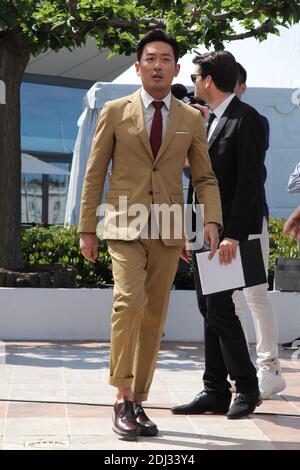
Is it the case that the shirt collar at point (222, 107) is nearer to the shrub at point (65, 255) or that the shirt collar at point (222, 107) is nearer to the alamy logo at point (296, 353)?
the alamy logo at point (296, 353)

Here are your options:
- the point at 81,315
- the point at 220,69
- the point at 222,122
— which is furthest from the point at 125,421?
the point at 81,315

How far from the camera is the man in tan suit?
4578mm

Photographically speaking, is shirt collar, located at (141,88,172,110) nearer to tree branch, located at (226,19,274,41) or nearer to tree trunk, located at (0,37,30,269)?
tree branch, located at (226,19,274,41)

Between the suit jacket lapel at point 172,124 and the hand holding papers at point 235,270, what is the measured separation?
0.62 m

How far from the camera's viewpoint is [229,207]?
512 cm

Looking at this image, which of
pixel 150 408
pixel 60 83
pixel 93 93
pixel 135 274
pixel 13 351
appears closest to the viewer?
pixel 135 274

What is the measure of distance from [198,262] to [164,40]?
1.17 meters

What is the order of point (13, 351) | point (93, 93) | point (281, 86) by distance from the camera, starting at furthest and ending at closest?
point (281, 86) → point (93, 93) → point (13, 351)

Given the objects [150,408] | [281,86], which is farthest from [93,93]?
[150,408]

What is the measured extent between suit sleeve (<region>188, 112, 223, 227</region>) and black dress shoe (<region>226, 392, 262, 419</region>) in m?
1.00

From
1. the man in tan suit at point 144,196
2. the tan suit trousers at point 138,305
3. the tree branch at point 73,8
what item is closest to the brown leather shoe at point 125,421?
the man in tan suit at point 144,196

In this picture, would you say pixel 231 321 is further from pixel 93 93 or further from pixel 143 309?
pixel 93 93

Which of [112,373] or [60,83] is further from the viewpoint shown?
[60,83]

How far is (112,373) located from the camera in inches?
180
